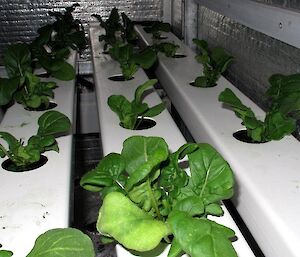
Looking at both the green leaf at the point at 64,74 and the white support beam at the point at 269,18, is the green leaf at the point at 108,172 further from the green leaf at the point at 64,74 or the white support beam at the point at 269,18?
the green leaf at the point at 64,74

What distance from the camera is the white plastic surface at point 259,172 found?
0.63 m

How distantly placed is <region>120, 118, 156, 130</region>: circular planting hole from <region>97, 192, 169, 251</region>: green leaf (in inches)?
20.3

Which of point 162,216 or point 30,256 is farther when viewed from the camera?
point 162,216

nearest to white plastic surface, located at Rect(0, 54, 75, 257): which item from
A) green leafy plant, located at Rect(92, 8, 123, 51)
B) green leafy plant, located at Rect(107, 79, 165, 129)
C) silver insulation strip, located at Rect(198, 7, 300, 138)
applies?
green leafy plant, located at Rect(107, 79, 165, 129)

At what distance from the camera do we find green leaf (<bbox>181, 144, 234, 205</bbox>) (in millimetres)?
605

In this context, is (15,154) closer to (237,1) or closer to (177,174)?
(177,174)

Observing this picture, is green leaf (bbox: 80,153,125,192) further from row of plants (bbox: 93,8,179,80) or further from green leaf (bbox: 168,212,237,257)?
row of plants (bbox: 93,8,179,80)

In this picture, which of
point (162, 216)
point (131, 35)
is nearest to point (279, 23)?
point (162, 216)

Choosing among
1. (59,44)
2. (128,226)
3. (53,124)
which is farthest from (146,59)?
(128,226)

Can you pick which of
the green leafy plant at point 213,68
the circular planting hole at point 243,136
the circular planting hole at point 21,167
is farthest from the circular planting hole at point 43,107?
the circular planting hole at point 243,136

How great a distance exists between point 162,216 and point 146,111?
1.52 ft

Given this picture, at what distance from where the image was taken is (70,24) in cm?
208

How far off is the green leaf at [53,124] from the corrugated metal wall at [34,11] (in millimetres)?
1501

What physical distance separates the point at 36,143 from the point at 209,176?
0.43 m
